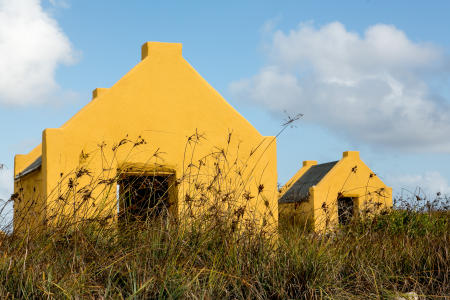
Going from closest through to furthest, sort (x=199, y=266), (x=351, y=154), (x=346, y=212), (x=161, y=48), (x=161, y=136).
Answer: (x=199, y=266)
(x=346, y=212)
(x=161, y=136)
(x=161, y=48)
(x=351, y=154)

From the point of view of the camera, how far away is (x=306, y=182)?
21766 millimetres

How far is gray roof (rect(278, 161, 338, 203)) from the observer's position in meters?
20.4

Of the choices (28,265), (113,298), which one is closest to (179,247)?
(113,298)

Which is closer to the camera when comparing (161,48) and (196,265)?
(196,265)

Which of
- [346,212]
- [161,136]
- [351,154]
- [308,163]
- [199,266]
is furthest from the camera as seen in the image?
[308,163]

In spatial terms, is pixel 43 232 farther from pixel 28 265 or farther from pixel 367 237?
pixel 367 237

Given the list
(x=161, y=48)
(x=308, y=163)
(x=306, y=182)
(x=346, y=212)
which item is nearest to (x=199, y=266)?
(x=346, y=212)

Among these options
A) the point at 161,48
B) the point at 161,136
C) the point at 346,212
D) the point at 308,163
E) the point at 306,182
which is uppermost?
the point at 161,48

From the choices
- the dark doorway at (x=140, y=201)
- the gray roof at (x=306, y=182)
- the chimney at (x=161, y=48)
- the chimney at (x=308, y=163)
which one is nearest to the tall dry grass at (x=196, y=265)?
the dark doorway at (x=140, y=201)

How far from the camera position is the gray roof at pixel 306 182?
20.4 m

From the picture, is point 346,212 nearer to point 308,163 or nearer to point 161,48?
point 161,48

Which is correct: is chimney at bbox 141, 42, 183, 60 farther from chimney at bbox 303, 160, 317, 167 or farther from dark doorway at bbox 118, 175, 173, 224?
chimney at bbox 303, 160, 317, 167

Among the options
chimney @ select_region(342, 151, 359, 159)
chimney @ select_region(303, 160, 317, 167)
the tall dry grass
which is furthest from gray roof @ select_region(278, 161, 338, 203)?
the tall dry grass

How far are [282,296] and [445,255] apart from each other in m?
2.60
